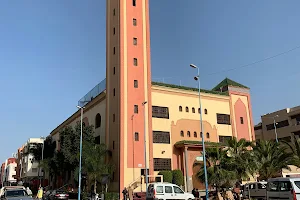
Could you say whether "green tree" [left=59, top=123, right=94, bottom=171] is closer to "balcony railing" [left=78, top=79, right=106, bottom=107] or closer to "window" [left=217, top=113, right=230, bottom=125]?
"balcony railing" [left=78, top=79, right=106, bottom=107]

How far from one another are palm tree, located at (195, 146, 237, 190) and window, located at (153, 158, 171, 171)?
11.1 metres

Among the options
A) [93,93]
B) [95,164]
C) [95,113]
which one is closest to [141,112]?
[95,164]

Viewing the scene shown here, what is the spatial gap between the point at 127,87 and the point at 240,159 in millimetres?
16807

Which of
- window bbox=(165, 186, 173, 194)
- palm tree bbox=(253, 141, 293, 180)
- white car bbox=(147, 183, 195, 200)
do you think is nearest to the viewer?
white car bbox=(147, 183, 195, 200)

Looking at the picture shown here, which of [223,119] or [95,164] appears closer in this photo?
[95,164]

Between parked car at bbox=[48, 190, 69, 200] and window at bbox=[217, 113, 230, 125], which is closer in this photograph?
parked car at bbox=[48, 190, 69, 200]

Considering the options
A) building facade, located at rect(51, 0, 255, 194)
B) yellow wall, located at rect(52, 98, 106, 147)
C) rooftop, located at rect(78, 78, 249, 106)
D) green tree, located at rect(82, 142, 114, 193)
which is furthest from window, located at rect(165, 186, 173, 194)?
rooftop, located at rect(78, 78, 249, 106)

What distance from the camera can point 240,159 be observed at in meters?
26.4

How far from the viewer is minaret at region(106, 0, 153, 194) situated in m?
35.1

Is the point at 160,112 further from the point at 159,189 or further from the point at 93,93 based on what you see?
the point at 159,189

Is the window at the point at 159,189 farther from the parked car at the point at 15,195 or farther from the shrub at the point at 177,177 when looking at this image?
the shrub at the point at 177,177

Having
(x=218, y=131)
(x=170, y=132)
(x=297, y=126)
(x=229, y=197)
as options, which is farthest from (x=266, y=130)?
(x=229, y=197)

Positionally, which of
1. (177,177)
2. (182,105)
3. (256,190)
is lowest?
(256,190)

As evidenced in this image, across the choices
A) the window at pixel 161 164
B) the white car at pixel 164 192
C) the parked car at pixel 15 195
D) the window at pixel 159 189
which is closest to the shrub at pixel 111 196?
the window at pixel 161 164
